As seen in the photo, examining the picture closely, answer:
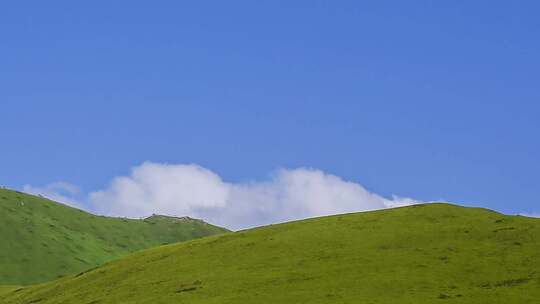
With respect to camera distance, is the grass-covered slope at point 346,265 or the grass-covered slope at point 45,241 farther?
the grass-covered slope at point 45,241

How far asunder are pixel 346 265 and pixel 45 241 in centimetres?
10354

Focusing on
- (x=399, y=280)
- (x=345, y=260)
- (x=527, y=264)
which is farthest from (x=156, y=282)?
(x=527, y=264)

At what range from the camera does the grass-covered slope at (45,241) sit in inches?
6122

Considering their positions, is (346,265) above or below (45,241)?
below

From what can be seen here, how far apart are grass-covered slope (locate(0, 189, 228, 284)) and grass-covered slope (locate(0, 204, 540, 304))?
64.8 metres

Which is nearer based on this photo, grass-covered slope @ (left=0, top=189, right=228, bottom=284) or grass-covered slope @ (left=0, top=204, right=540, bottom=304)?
grass-covered slope @ (left=0, top=204, right=540, bottom=304)

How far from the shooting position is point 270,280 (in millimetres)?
70875

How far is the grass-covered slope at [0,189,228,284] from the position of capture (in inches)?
6122

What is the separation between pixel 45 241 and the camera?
164m

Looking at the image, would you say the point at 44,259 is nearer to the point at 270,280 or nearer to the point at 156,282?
the point at 156,282

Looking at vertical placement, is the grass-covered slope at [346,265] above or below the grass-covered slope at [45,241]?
below

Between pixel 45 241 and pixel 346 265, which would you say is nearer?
pixel 346 265

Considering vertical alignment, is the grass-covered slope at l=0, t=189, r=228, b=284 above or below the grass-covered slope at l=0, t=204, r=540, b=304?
above

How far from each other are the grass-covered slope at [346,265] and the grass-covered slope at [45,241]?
212 feet
